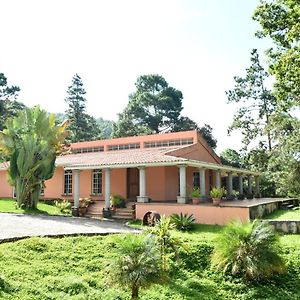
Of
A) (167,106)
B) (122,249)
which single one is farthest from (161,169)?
(167,106)

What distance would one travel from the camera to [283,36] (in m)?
14.9

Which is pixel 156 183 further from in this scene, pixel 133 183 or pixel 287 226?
pixel 287 226

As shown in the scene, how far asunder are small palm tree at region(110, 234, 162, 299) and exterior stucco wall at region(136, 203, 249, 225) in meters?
8.37

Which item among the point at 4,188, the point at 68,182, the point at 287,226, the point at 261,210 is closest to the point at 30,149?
the point at 68,182

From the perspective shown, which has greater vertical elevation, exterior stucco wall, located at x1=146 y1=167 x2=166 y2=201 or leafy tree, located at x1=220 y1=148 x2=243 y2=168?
leafy tree, located at x1=220 y1=148 x2=243 y2=168

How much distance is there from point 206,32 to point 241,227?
286 inches

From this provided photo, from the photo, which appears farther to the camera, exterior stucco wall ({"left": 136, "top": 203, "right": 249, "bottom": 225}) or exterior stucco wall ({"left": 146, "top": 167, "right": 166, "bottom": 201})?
exterior stucco wall ({"left": 146, "top": 167, "right": 166, "bottom": 201})

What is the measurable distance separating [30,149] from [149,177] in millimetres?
6989

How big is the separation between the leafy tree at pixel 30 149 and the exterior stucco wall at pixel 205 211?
22.2 ft

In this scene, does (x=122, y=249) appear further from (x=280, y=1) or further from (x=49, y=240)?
(x=280, y=1)

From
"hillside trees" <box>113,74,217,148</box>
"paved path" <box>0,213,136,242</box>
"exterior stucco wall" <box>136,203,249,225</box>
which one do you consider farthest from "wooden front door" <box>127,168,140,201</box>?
"hillside trees" <box>113,74,217,148</box>

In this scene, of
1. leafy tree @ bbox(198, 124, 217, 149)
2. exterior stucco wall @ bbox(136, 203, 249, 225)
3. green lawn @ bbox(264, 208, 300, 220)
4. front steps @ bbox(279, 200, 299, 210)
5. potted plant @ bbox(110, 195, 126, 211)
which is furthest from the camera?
leafy tree @ bbox(198, 124, 217, 149)

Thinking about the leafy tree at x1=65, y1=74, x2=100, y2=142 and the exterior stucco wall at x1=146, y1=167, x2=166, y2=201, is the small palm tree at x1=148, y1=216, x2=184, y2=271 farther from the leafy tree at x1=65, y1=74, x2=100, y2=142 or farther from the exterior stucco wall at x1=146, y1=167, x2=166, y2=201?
the leafy tree at x1=65, y1=74, x2=100, y2=142

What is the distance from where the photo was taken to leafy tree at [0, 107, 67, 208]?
20.2 m
